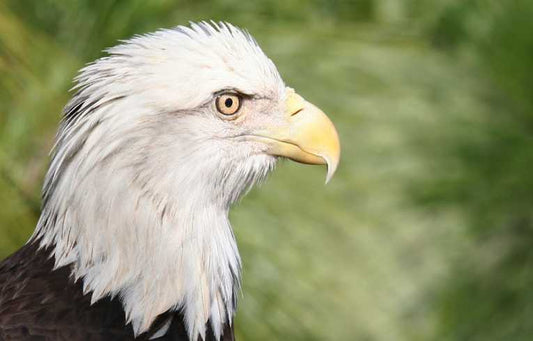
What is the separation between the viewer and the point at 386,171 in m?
7.16

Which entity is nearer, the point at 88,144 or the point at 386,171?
the point at 88,144

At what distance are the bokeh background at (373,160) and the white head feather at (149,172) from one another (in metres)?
1.68

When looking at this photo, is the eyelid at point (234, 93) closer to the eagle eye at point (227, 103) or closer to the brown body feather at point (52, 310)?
the eagle eye at point (227, 103)

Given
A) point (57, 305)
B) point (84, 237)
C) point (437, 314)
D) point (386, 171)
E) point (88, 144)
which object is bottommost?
point (57, 305)

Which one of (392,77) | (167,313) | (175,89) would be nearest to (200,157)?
(175,89)

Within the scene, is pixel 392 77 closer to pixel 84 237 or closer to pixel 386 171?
pixel 386 171

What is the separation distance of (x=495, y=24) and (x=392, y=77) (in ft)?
2.50

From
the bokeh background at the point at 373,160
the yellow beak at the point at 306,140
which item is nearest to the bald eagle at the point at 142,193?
the yellow beak at the point at 306,140

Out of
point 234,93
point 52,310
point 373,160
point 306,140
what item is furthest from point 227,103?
point 373,160

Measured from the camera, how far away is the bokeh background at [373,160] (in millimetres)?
4965

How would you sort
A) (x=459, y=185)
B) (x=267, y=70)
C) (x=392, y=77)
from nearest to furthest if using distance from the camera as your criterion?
1. (x=267, y=70)
2. (x=392, y=77)
3. (x=459, y=185)

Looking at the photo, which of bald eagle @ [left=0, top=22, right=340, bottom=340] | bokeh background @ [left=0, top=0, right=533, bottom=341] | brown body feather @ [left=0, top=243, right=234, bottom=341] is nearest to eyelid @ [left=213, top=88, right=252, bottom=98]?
bald eagle @ [left=0, top=22, right=340, bottom=340]

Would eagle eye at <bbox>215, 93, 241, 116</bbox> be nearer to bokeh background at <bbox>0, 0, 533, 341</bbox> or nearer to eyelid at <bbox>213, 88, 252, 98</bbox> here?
eyelid at <bbox>213, 88, 252, 98</bbox>

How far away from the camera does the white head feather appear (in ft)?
9.92
